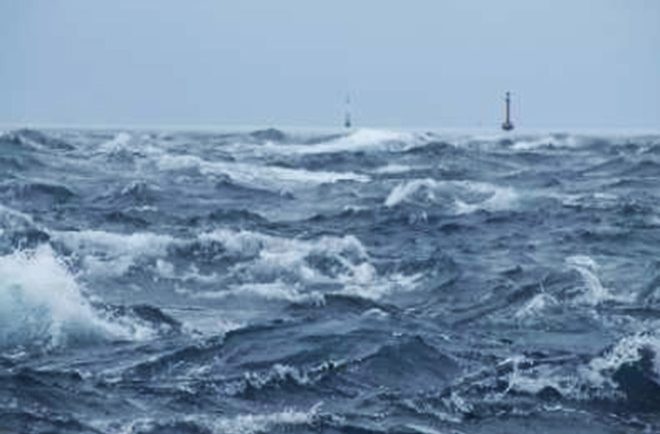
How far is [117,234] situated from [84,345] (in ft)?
22.6

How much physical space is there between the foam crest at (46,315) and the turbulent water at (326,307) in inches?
1.0

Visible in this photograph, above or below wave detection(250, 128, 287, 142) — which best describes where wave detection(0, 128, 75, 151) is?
above

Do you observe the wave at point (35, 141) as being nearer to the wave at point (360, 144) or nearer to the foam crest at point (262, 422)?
the wave at point (360, 144)

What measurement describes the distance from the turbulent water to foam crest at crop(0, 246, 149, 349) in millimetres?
25

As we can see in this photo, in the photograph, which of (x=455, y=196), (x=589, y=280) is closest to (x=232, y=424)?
(x=589, y=280)

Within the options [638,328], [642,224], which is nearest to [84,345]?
[638,328]

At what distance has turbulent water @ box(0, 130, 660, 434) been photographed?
26.9ft

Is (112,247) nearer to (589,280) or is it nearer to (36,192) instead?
(589,280)

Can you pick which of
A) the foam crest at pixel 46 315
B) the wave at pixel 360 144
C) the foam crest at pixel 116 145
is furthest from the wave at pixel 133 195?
the wave at pixel 360 144

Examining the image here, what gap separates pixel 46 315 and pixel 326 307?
10.3 feet

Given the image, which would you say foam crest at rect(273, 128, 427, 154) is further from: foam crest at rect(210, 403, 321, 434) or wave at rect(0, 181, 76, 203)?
foam crest at rect(210, 403, 321, 434)

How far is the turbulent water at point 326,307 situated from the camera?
820 cm

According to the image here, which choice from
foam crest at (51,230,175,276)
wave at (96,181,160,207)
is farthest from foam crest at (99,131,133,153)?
foam crest at (51,230,175,276)

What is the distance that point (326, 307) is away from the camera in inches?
480
